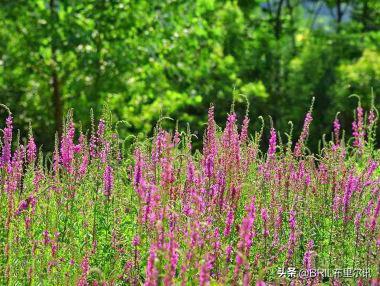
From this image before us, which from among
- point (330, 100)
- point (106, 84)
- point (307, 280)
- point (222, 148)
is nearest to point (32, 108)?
point (106, 84)

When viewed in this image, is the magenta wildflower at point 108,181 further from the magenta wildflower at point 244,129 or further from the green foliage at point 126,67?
the green foliage at point 126,67

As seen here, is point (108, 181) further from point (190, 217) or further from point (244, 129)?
point (244, 129)

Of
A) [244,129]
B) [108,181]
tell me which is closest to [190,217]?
[108,181]

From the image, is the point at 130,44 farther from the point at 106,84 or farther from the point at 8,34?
the point at 8,34

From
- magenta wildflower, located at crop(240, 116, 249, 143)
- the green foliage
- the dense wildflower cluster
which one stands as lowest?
the dense wildflower cluster

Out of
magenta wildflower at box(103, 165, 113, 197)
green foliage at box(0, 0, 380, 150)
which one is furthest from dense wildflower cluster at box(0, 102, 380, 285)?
green foliage at box(0, 0, 380, 150)

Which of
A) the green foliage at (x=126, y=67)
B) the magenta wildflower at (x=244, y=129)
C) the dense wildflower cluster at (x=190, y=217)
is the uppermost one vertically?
the green foliage at (x=126, y=67)

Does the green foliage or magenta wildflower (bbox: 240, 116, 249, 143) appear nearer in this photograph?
magenta wildflower (bbox: 240, 116, 249, 143)

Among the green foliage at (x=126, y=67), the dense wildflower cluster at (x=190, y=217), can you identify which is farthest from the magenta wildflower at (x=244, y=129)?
the green foliage at (x=126, y=67)

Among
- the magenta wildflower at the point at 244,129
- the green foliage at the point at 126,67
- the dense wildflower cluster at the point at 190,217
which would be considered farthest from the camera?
the green foliage at the point at 126,67

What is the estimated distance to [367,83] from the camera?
16984mm

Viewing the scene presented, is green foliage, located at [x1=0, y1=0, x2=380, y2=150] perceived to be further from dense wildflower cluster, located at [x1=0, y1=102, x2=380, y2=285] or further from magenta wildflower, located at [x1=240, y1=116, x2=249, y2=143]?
dense wildflower cluster, located at [x1=0, y1=102, x2=380, y2=285]

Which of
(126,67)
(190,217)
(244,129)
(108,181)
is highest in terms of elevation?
(126,67)

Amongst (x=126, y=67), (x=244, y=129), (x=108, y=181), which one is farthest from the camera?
(x=126, y=67)
